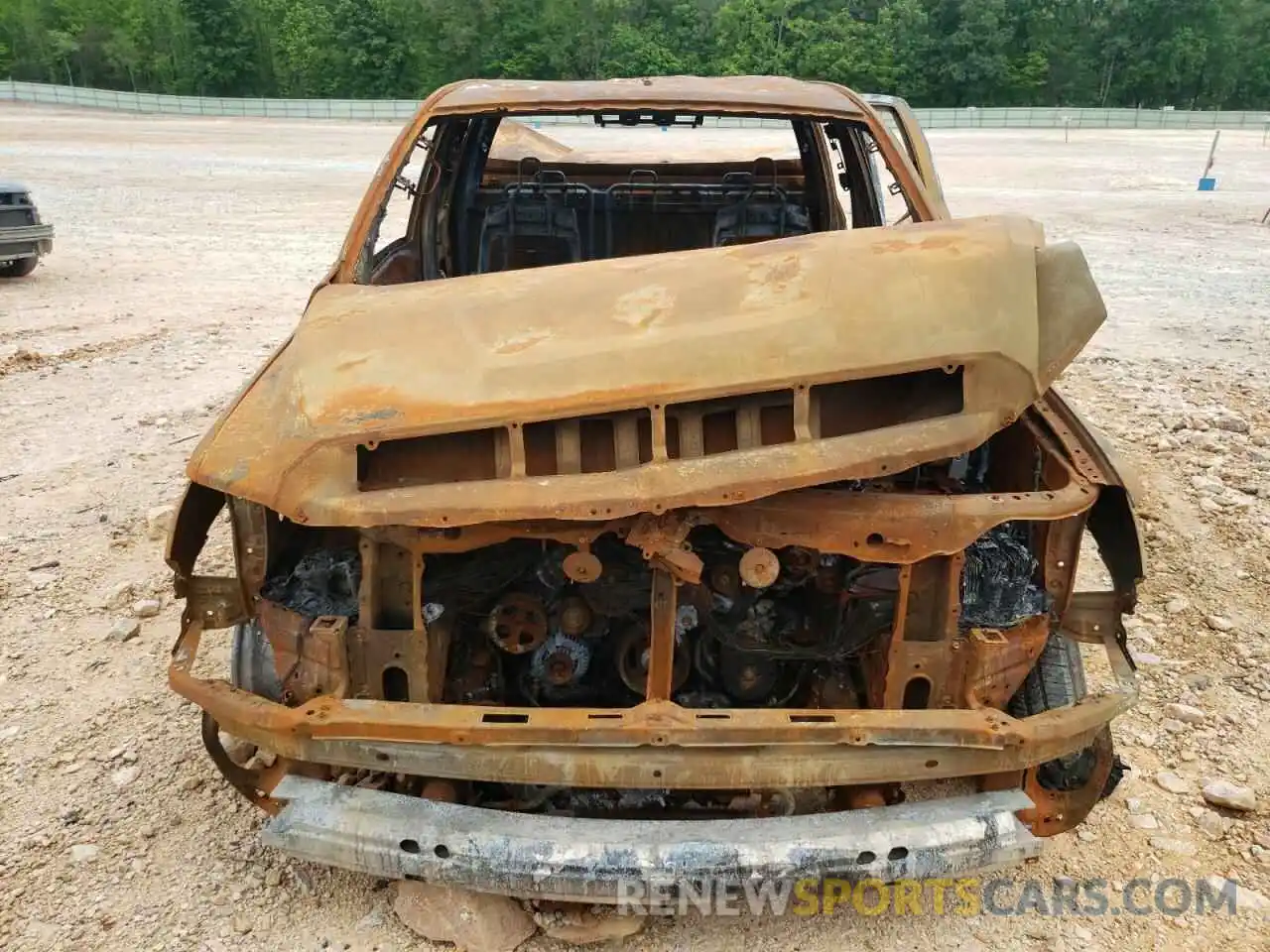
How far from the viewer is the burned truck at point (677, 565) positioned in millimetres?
2135

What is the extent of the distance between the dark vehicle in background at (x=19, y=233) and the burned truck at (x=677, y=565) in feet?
27.5

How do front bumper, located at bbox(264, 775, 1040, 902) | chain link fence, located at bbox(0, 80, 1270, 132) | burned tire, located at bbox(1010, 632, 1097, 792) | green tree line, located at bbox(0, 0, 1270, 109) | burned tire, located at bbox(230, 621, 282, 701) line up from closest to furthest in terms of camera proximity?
front bumper, located at bbox(264, 775, 1040, 902) → burned tire, located at bbox(1010, 632, 1097, 792) → burned tire, located at bbox(230, 621, 282, 701) → chain link fence, located at bbox(0, 80, 1270, 132) → green tree line, located at bbox(0, 0, 1270, 109)

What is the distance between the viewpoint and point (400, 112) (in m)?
36.6

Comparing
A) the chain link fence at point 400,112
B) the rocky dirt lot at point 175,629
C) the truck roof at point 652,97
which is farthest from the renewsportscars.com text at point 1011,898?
the chain link fence at point 400,112

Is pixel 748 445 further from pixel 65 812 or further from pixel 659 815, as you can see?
pixel 65 812

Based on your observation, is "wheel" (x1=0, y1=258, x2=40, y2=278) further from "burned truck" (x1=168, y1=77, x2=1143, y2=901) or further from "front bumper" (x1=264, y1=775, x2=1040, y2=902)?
"front bumper" (x1=264, y1=775, x2=1040, y2=902)

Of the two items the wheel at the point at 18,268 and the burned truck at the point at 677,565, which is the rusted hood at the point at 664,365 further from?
Result: the wheel at the point at 18,268

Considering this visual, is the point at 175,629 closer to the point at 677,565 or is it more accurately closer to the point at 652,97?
the point at 677,565

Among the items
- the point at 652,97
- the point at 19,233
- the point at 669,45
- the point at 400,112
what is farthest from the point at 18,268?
the point at 669,45

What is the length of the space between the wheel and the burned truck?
8.82m

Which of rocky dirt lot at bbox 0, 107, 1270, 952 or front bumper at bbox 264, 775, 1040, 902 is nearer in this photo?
front bumper at bbox 264, 775, 1040, 902

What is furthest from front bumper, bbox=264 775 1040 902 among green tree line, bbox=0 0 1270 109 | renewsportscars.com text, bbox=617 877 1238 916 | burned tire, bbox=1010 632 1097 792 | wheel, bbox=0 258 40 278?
green tree line, bbox=0 0 1270 109

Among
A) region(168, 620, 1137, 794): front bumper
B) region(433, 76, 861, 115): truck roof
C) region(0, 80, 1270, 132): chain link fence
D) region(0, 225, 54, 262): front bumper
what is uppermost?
region(433, 76, 861, 115): truck roof

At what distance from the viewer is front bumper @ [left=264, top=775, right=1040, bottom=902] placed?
2098 mm
